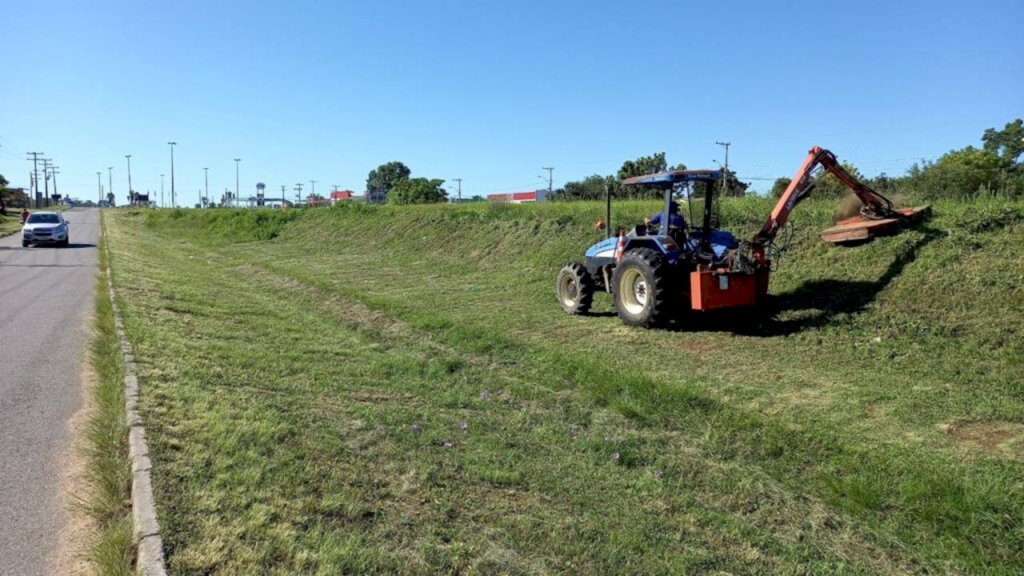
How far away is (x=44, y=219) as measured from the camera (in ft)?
101

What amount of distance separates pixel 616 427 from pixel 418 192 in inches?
2935

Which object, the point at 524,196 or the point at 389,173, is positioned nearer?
the point at 524,196

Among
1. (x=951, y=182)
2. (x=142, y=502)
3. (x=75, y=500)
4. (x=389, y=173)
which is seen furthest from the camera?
Result: (x=389, y=173)

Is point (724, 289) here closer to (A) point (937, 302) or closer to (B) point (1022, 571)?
(A) point (937, 302)

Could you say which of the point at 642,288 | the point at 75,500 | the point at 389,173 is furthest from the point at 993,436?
the point at 389,173

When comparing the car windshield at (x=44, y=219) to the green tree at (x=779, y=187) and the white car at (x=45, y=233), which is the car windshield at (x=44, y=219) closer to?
the white car at (x=45, y=233)

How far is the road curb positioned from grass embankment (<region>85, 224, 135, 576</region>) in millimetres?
51

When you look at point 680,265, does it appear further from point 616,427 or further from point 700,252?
point 616,427

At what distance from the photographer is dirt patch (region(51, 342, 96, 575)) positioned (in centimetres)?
365

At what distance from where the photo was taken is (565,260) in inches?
683

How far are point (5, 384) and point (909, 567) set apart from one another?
807 centimetres

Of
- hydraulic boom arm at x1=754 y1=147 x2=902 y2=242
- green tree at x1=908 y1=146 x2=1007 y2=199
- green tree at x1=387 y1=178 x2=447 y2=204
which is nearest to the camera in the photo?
hydraulic boom arm at x1=754 y1=147 x2=902 y2=242

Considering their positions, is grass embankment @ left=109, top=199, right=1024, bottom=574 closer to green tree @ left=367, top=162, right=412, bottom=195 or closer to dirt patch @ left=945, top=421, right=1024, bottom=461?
dirt patch @ left=945, top=421, right=1024, bottom=461

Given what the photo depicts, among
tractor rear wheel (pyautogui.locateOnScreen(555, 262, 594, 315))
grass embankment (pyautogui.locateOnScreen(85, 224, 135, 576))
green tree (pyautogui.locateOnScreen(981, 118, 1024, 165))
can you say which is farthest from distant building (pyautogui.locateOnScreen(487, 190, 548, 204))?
grass embankment (pyautogui.locateOnScreen(85, 224, 135, 576))
